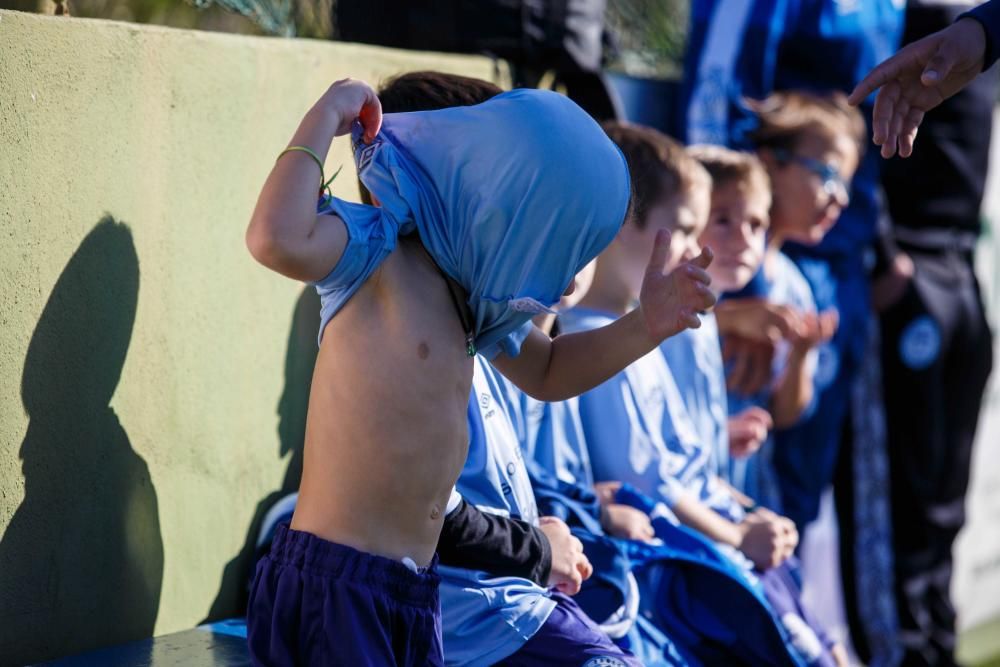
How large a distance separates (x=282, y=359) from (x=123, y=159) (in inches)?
23.5

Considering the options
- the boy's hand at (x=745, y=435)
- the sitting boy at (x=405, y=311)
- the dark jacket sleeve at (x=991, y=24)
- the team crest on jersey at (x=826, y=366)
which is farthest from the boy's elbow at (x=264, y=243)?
the team crest on jersey at (x=826, y=366)

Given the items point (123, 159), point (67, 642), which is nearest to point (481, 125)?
point (123, 159)

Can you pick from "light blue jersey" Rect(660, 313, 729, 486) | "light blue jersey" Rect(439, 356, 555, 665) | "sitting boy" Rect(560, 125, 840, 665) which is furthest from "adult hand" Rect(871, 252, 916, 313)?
"light blue jersey" Rect(439, 356, 555, 665)

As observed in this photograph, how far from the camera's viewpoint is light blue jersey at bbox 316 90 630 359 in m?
1.93

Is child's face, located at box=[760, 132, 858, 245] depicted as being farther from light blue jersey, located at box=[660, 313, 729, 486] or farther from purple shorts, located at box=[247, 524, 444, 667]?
purple shorts, located at box=[247, 524, 444, 667]

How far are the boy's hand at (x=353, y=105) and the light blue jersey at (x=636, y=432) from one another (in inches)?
42.6

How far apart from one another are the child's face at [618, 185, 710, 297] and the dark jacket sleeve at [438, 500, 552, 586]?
2.96 ft

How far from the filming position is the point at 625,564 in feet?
8.54

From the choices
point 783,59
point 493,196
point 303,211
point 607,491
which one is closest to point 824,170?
point 783,59

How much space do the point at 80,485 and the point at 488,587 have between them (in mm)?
722

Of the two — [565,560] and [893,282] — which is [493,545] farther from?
[893,282]

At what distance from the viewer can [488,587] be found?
2291mm

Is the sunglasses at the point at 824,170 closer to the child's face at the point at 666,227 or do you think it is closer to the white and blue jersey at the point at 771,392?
the white and blue jersey at the point at 771,392

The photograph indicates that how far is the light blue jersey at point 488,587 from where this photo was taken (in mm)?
2252
